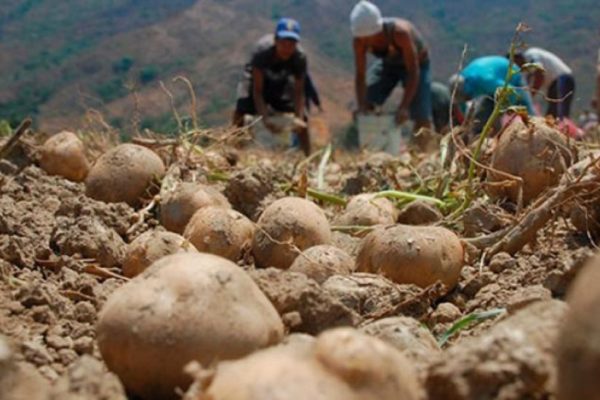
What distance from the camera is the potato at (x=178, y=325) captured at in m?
1.72

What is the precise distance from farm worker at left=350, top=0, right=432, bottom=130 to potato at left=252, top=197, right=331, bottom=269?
509 centimetres

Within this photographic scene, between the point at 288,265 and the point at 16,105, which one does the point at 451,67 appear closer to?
the point at 16,105

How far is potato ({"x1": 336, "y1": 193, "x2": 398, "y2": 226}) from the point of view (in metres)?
3.62

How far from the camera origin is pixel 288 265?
121 inches

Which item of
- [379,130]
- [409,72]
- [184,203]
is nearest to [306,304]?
[184,203]

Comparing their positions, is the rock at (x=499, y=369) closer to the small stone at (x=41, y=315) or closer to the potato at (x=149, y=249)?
the small stone at (x=41, y=315)

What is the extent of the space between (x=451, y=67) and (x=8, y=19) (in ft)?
72.3

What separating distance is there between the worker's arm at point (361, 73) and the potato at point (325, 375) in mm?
7130

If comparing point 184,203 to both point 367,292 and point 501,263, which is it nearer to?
point 367,292

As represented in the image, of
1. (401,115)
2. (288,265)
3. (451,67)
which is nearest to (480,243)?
(288,265)

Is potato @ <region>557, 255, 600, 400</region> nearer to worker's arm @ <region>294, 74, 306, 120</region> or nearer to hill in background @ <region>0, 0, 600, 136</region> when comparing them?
worker's arm @ <region>294, 74, 306, 120</region>

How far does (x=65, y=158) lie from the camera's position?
4.59 meters

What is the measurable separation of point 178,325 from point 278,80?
273 inches

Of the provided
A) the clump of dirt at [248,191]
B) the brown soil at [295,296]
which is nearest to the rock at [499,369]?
the brown soil at [295,296]
